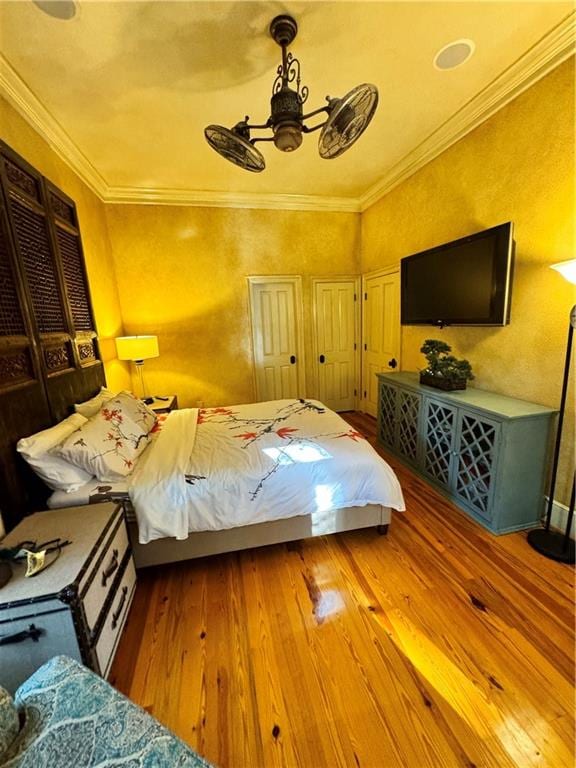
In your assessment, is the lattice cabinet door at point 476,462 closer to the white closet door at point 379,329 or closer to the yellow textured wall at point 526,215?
the yellow textured wall at point 526,215

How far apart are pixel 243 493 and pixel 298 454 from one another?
406 millimetres

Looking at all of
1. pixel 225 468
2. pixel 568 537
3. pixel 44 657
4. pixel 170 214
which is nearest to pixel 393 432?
pixel 568 537

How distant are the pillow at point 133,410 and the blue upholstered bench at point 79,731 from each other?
157 cm

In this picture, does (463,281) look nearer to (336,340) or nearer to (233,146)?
(233,146)

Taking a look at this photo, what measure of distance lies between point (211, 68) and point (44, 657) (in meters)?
3.02

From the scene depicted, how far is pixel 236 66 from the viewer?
1.90 meters

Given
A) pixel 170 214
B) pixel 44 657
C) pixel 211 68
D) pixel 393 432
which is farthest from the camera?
pixel 170 214

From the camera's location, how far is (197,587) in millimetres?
1776

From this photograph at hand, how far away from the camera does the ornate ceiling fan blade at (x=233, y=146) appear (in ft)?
5.29

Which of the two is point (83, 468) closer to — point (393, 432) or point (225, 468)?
point (225, 468)

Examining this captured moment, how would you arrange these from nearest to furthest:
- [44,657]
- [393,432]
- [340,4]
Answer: [44,657], [340,4], [393,432]

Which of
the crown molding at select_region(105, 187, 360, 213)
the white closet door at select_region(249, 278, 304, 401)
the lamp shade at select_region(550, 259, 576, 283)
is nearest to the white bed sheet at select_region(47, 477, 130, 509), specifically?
the lamp shade at select_region(550, 259, 576, 283)

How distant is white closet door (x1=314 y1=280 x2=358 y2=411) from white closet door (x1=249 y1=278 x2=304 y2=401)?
30 cm

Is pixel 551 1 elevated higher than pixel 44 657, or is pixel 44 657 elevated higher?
pixel 551 1
